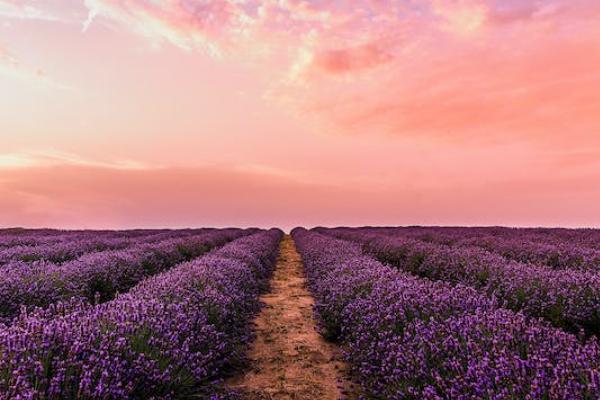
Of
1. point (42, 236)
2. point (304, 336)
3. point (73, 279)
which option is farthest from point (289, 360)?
point (42, 236)

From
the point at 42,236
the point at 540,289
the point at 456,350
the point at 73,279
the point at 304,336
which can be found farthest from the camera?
the point at 42,236

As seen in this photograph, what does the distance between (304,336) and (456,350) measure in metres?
3.46

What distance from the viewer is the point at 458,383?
105 inches

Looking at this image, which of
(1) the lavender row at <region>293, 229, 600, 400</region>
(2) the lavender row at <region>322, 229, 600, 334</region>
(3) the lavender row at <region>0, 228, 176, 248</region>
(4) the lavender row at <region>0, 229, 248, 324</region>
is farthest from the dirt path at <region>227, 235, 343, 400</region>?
(3) the lavender row at <region>0, 228, 176, 248</region>

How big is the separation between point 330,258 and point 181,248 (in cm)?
607

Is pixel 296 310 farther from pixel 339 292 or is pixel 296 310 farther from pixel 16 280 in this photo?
pixel 16 280

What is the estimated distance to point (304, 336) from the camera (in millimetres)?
6289

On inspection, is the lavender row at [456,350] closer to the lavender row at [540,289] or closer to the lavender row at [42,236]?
the lavender row at [540,289]

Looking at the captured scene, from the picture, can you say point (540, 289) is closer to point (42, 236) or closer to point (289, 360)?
point (289, 360)

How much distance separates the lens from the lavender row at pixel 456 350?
241 cm

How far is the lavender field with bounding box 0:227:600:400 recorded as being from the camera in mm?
2553

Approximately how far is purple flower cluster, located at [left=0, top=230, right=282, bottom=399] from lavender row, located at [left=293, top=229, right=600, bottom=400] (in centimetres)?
155

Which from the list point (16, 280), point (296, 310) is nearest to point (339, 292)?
point (296, 310)

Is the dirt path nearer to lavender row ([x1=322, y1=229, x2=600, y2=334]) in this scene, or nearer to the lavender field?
the lavender field
